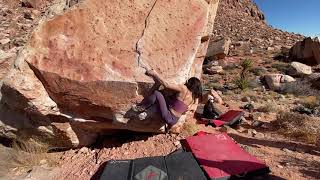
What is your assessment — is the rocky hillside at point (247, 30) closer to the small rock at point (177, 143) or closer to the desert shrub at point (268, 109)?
the desert shrub at point (268, 109)

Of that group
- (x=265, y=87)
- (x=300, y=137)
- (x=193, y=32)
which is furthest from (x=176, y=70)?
(x=265, y=87)

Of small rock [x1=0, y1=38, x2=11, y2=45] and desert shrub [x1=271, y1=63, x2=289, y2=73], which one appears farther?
desert shrub [x1=271, y1=63, x2=289, y2=73]

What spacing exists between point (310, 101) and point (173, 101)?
207 inches

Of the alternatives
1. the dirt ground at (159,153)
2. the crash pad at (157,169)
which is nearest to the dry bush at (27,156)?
the dirt ground at (159,153)

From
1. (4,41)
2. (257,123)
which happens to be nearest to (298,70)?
(257,123)

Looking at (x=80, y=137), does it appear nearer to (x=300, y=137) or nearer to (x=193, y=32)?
(x=193, y=32)

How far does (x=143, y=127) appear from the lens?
18.4 ft

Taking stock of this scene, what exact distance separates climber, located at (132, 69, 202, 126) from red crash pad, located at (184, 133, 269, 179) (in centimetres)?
43

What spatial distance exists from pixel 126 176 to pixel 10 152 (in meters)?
2.23

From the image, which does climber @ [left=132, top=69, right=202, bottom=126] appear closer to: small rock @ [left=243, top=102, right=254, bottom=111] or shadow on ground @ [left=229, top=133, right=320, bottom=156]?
shadow on ground @ [left=229, top=133, right=320, bottom=156]

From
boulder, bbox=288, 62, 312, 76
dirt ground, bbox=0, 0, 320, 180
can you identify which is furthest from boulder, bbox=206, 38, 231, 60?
dirt ground, bbox=0, 0, 320, 180

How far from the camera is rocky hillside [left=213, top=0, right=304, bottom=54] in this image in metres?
23.1

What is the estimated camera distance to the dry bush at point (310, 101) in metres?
9.04

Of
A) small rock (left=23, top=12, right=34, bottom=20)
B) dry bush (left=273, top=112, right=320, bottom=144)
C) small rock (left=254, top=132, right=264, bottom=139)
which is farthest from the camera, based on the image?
small rock (left=23, top=12, right=34, bottom=20)
